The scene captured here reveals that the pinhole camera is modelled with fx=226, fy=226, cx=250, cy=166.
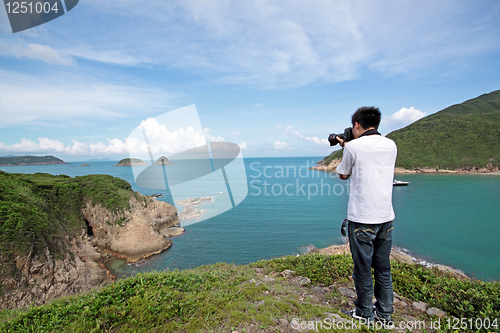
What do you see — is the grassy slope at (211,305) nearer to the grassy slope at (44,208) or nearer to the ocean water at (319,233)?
the grassy slope at (44,208)

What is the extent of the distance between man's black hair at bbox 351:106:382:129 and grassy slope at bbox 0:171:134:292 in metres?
16.9

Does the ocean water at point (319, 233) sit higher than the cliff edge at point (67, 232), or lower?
lower

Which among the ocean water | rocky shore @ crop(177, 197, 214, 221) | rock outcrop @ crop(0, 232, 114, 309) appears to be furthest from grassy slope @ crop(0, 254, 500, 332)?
rocky shore @ crop(177, 197, 214, 221)

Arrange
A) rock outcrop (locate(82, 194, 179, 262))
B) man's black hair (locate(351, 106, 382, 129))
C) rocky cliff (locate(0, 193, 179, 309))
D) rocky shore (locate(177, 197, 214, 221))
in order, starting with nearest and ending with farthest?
man's black hair (locate(351, 106, 382, 129)) → rocky cliff (locate(0, 193, 179, 309)) → rock outcrop (locate(82, 194, 179, 262)) → rocky shore (locate(177, 197, 214, 221))

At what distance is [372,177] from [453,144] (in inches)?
4702

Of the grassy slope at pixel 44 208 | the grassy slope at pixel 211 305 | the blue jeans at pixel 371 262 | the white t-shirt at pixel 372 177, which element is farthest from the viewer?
the grassy slope at pixel 44 208

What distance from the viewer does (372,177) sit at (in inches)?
115

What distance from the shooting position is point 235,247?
2378 centimetres

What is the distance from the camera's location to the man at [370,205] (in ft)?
9.62

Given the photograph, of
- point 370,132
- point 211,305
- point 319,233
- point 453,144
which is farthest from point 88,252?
point 453,144

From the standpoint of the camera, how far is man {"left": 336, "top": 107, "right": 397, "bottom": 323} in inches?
115

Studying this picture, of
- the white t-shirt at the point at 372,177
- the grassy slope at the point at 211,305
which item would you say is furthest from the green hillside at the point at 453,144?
the white t-shirt at the point at 372,177

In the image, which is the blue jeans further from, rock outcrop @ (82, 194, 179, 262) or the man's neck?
rock outcrop @ (82, 194, 179, 262)

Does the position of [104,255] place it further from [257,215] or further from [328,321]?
[328,321]
